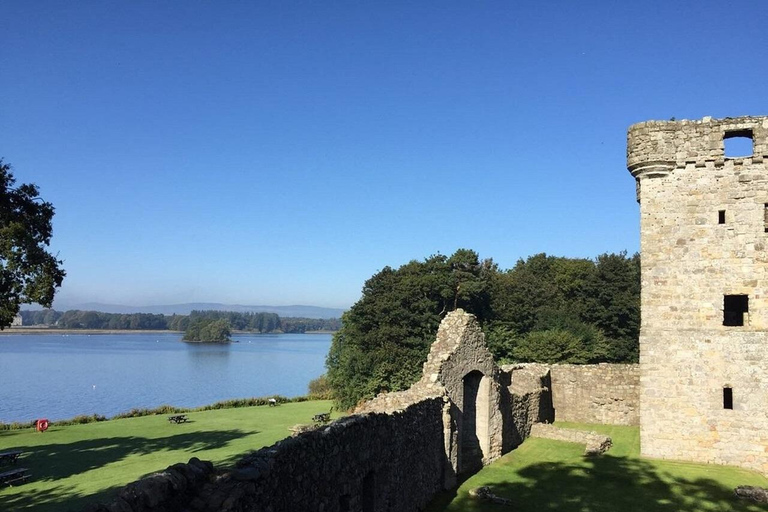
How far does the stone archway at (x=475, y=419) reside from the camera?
1603cm

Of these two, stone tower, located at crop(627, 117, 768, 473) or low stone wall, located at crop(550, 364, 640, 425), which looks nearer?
stone tower, located at crop(627, 117, 768, 473)

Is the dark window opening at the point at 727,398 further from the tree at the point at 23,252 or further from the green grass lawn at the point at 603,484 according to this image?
the tree at the point at 23,252

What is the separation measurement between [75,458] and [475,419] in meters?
13.3

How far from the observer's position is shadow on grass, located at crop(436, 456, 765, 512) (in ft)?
39.7

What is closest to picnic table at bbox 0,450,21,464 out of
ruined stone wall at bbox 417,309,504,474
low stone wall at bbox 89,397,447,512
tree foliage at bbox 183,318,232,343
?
ruined stone wall at bbox 417,309,504,474

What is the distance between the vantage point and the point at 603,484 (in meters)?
13.9

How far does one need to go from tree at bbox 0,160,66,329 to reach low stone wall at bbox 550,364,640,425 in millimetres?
19161

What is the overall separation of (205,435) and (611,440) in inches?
613

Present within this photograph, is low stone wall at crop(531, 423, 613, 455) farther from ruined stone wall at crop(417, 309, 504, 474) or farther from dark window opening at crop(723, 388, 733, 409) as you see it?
dark window opening at crop(723, 388, 733, 409)

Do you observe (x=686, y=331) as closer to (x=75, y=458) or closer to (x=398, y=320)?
(x=75, y=458)

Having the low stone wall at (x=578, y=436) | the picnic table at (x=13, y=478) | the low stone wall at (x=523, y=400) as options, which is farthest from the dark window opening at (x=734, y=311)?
the picnic table at (x=13, y=478)

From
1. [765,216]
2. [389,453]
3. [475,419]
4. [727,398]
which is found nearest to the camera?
[389,453]

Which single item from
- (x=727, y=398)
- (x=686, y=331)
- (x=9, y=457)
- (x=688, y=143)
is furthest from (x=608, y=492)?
(x=9, y=457)

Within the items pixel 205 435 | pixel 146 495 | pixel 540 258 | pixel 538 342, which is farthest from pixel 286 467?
pixel 540 258
